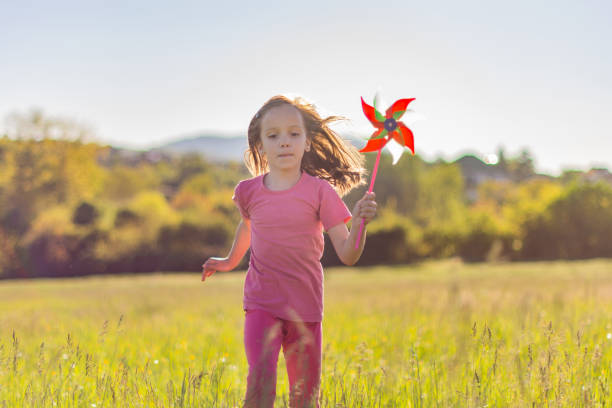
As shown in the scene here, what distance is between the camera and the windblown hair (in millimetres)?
3791

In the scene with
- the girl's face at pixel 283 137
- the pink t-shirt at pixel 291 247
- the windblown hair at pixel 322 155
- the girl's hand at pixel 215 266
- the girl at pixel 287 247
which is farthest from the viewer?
the windblown hair at pixel 322 155

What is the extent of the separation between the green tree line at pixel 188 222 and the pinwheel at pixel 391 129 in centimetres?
3049

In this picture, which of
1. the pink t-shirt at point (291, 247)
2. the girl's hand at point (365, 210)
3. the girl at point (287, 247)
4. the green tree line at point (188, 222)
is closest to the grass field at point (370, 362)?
the girl at point (287, 247)

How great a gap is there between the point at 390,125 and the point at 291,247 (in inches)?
38.1

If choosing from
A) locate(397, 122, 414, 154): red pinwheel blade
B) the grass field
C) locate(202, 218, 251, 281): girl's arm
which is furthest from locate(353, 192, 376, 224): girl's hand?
locate(202, 218, 251, 281): girl's arm

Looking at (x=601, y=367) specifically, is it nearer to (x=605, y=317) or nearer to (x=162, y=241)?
(x=605, y=317)

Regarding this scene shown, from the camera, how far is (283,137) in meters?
3.51

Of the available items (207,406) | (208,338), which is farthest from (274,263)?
(208,338)

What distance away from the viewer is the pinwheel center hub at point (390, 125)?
11.6 ft

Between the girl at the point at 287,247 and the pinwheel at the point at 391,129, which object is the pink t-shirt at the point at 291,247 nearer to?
the girl at the point at 287,247

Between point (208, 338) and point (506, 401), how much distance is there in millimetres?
4056

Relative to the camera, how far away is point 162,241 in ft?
142

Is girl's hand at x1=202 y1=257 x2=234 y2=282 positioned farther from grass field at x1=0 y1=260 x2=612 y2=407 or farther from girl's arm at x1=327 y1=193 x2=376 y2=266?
girl's arm at x1=327 y1=193 x2=376 y2=266

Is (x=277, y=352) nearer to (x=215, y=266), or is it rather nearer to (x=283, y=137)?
(x=215, y=266)
